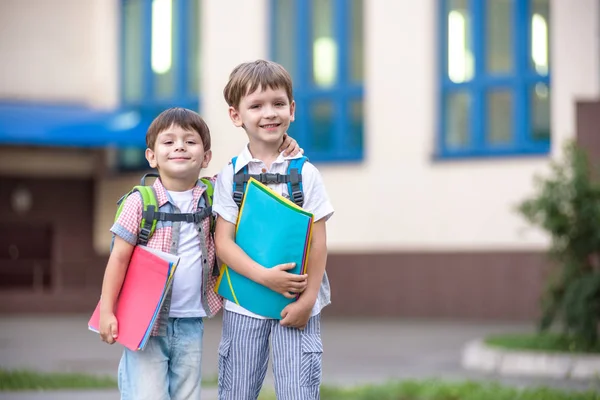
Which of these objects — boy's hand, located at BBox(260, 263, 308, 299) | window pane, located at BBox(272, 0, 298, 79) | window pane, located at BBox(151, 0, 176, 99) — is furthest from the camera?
window pane, located at BBox(151, 0, 176, 99)

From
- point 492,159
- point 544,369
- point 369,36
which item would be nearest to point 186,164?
point 544,369

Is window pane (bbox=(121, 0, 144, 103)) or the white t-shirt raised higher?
window pane (bbox=(121, 0, 144, 103))

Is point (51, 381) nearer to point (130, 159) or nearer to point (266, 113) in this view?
point (266, 113)

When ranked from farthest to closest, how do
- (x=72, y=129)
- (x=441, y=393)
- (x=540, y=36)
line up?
1. (x=72, y=129)
2. (x=540, y=36)
3. (x=441, y=393)

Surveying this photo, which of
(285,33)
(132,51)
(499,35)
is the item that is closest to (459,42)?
(499,35)

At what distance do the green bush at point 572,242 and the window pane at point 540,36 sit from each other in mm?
5497

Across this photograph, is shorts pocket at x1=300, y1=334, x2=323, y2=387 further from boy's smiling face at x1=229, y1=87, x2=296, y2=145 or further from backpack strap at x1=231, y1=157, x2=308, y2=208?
boy's smiling face at x1=229, y1=87, x2=296, y2=145

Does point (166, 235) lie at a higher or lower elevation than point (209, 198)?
lower

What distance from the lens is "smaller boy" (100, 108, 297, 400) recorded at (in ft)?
14.1

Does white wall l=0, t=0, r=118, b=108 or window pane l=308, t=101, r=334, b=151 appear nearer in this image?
window pane l=308, t=101, r=334, b=151

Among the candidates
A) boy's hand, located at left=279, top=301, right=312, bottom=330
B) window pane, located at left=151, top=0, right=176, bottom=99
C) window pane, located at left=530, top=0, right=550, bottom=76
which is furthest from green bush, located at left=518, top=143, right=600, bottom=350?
window pane, located at left=151, top=0, right=176, bottom=99

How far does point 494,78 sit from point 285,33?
3.70 meters

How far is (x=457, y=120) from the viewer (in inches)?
653

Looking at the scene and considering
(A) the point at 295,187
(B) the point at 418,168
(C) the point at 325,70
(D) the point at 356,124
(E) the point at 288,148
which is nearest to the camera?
(A) the point at 295,187
